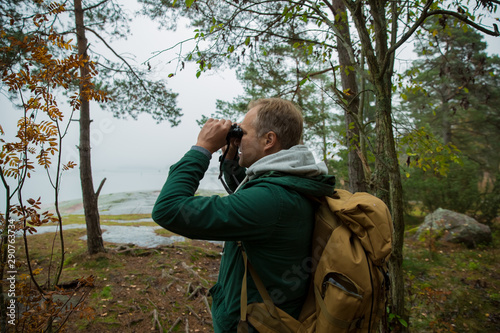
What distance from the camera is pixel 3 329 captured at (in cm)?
204

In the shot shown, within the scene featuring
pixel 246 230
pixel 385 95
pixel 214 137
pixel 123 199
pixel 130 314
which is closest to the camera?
pixel 246 230

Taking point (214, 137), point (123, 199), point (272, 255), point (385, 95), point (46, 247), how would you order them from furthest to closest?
1. point (123, 199)
2. point (46, 247)
3. point (385, 95)
4. point (214, 137)
5. point (272, 255)

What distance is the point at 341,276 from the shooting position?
1119 mm

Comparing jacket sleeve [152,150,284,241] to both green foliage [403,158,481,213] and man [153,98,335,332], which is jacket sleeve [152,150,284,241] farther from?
green foliage [403,158,481,213]

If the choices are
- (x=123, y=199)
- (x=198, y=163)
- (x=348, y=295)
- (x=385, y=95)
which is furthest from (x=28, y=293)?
(x=123, y=199)

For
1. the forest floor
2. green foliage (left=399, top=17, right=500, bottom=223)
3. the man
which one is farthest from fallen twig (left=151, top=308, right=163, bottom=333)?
green foliage (left=399, top=17, right=500, bottom=223)

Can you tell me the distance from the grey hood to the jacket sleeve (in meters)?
0.13

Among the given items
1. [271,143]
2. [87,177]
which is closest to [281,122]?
[271,143]

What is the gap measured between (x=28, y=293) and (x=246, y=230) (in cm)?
213

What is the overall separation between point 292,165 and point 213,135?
422mm

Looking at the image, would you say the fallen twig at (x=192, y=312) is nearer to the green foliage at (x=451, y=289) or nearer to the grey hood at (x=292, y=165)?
the green foliage at (x=451, y=289)

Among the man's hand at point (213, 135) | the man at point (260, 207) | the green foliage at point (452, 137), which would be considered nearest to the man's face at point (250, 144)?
the man at point (260, 207)

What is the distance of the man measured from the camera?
106 cm

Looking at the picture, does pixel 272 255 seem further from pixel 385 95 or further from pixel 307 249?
pixel 385 95
